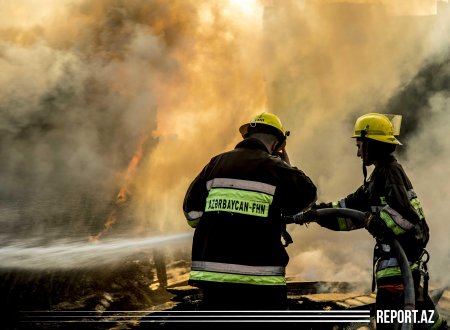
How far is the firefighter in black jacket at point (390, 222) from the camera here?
334 cm

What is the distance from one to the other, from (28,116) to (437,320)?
10957 millimetres

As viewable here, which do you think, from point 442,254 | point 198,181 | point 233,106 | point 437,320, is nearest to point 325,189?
point 442,254

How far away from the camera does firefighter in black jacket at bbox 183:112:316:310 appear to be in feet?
9.08

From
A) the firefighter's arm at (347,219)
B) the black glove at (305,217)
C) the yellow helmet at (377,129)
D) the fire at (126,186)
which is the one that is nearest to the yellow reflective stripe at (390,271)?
the firefighter's arm at (347,219)

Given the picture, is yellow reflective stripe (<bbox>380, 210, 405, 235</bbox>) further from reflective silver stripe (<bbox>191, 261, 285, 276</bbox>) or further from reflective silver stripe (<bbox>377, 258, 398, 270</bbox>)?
reflective silver stripe (<bbox>191, 261, 285, 276</bbox>)

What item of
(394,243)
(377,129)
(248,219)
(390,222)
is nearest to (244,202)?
(248,219)

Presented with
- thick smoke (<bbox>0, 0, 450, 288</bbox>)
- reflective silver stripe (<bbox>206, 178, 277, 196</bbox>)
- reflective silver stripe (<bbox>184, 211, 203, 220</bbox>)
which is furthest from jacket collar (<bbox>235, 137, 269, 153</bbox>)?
thick smoke (<bbox>0, 0, 450, 288</bbox>)

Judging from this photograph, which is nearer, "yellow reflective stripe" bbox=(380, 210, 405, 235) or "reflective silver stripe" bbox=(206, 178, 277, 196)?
"reflective silver stripe" bbox=(206, 178, 277, 196)

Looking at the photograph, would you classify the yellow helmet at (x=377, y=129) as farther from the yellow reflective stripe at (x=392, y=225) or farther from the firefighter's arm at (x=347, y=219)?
the yellow reflective stripe at (x=392, y=225)

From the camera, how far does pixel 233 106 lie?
44.6 ft

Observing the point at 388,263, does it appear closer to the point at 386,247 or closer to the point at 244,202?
the point at 386,247

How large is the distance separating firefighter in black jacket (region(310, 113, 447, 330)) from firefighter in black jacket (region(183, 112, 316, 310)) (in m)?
0.88

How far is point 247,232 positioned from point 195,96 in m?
10.9

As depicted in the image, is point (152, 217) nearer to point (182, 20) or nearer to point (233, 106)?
point (233, 106)
